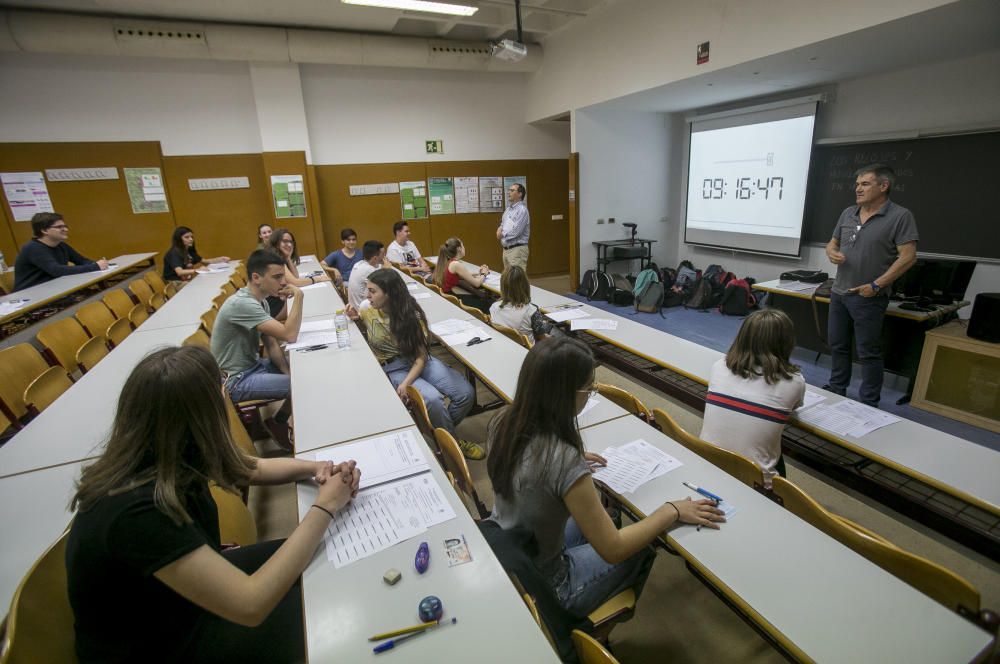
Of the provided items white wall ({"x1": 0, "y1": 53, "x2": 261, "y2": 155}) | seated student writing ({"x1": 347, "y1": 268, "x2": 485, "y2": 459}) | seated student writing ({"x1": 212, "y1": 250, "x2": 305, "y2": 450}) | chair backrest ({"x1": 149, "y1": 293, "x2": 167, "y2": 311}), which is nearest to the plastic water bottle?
seated student writing ({"x1": 347, "y1": 268, "x2": 485, "y2": 459})

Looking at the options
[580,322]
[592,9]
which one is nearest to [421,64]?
[592,9]

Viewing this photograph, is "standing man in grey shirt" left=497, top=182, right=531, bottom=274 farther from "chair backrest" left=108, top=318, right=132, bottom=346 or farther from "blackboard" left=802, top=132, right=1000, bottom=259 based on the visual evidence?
A: "chair backrest" left=108, top=318, right=132, bottom=346

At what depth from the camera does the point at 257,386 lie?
8.87ft

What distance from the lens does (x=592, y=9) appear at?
18.3ft

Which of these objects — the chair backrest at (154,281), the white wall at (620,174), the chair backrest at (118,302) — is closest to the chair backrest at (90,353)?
the chair backrest at (118,302)

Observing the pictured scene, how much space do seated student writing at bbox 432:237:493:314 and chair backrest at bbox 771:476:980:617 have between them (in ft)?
12.1

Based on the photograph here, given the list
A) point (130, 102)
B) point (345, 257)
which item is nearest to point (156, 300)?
point (345, 257)

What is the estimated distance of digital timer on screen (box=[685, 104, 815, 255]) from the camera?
17.8 ft

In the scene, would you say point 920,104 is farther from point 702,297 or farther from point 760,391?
point 760,391

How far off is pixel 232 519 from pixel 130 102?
6539 millimetres

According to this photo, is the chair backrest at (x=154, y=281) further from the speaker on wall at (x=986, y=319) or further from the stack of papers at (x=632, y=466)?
the speaker on wall at (x=986, y=319)

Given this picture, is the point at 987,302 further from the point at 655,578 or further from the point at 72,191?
the point at 72,191

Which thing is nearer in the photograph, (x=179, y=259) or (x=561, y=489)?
(x=561, y=489)

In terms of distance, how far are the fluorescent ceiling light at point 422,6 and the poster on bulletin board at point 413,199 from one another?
8.37 feet
